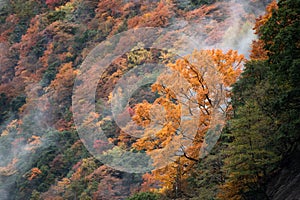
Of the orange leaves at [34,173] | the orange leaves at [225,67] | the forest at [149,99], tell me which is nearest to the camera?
the forest at [149,99]

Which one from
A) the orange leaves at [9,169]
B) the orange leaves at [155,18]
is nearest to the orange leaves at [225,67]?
the orange leaves at [9,169]

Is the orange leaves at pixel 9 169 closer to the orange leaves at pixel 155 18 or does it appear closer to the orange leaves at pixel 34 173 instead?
the orange leaves at pixel 34 173

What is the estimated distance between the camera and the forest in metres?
14.4

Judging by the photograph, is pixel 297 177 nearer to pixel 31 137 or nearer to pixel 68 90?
pixel 31 137

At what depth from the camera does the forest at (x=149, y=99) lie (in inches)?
568

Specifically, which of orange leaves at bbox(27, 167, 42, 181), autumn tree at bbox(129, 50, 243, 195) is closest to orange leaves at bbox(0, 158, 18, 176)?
orange leaves at bbox(27, 167, 42, 181)

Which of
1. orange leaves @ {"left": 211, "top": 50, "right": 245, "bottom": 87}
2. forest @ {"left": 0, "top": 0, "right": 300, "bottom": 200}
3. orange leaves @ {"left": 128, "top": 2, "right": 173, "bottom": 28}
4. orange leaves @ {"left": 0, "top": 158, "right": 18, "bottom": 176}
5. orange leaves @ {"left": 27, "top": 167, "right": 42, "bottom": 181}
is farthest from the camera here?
orange leaves @ {"left": 128, "top": 2, "right": 173, "bottom": 28}

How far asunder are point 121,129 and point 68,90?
11130 mm

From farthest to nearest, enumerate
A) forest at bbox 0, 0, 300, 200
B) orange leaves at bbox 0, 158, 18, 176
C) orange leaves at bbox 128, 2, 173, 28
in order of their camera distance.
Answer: orange leaves at bbox 128, 2, 173, 28 → orange leaves at bbox 0, 158, 18, 176 → forest at bbox 0, 0, 300, 200

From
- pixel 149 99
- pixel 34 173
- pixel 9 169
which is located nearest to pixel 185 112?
pixel 149 99

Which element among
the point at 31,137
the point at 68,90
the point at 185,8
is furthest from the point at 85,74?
the point at 185,8

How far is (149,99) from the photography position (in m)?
31.9

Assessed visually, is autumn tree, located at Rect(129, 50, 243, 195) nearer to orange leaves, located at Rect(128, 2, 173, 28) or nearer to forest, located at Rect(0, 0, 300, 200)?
forest, located at Rect(0, 0, 300, 200)

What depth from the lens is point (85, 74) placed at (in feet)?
133
